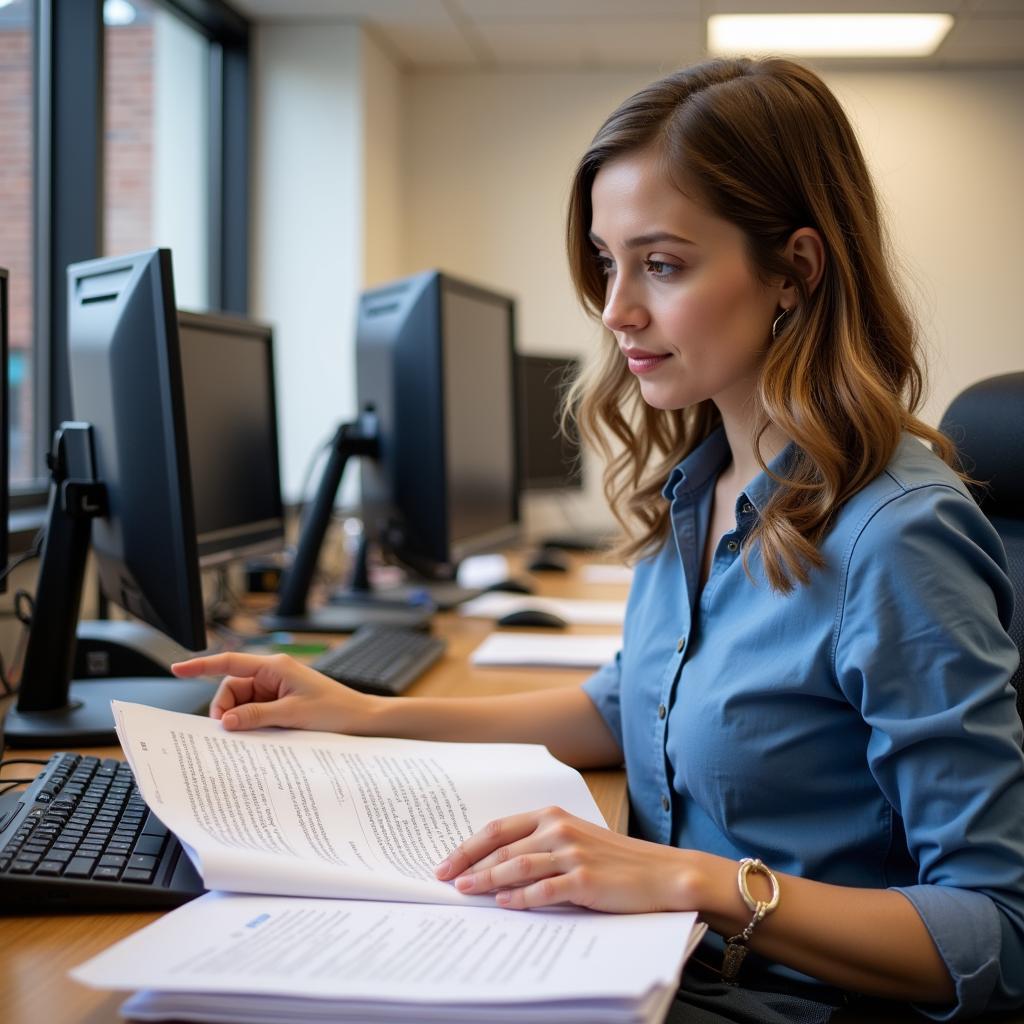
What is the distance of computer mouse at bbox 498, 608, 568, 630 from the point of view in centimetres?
205

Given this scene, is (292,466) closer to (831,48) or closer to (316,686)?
(831,48)

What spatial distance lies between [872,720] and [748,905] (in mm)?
166

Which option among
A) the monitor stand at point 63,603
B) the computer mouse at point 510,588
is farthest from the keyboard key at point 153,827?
the computer mouse at point 510,588

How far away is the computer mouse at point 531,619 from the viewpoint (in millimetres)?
2047

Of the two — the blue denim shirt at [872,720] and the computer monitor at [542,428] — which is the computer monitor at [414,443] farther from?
the computer monitor at [542,428]

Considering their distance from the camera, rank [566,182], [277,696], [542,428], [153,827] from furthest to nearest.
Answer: [566,182] < [542,428] < [277,696] < [153,827]

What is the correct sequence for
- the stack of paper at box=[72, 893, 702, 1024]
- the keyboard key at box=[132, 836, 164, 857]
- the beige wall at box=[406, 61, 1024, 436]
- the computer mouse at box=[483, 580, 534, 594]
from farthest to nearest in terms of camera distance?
the beige wall at box=[406, 61, 1024, 436]
the computer mouse at box=[483, 580, 534, 594]
the keyboard key at box=[132, 836, 164, 857]
the stack of paper at box=[72, 893, 702, 1024]

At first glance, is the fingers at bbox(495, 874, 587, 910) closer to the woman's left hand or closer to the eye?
the woman's left hand

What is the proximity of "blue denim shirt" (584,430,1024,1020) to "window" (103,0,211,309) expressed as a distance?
256 centimetres

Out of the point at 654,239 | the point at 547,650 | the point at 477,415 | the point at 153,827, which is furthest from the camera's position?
the point at 477,415

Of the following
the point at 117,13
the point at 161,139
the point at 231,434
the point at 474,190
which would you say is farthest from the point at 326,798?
the point at 474,190

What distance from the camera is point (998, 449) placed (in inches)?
47.3

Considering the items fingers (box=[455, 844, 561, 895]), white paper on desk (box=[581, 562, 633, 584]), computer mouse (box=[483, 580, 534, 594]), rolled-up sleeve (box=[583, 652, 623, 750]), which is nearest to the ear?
rolled-up sleeve (box=[583, 652, 623, 750])

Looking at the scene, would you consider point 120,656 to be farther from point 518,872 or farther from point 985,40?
point 985,40
